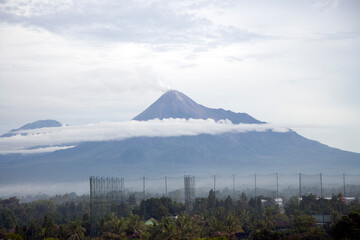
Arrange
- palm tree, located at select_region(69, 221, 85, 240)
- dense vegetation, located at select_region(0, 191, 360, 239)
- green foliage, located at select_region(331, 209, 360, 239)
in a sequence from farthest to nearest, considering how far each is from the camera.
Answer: palm tree, located at select_region(69, 221, 85, 240) < dense vegetation, located at select_region(0, 191, 360, 239) < green foliage, located at select_region(331, 209, 360, 239)

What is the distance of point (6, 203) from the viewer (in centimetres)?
15288

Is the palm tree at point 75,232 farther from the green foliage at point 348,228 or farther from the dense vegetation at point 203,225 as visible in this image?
the green foliage at point 348,228

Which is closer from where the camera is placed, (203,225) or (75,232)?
(75,232)

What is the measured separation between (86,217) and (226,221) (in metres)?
26.3

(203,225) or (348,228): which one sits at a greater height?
(348,228)

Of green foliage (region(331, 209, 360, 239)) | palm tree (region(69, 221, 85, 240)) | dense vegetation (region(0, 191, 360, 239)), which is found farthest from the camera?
palm tree (region(69, 221, 85, 240))

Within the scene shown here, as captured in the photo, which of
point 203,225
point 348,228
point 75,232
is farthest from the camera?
point 203,225

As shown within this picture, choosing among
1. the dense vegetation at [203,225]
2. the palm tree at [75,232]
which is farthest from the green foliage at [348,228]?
the palm tree at [75,232]

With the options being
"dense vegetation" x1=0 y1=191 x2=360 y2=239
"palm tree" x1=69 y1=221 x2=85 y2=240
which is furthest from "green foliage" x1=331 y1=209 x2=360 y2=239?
"palm tree" x1=69 y1=221 x2=85 y2=240

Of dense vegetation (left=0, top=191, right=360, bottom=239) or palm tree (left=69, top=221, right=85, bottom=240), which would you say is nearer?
dense vegetation (left=0, top=191, right=360, bottom=239)

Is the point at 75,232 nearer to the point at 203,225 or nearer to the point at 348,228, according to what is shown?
the point at 203,225

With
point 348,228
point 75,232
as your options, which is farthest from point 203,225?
point 348,228

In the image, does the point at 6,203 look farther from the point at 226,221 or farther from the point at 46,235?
the point at 226,221

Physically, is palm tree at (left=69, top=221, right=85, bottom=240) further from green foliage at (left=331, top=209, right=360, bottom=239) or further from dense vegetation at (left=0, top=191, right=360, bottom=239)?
green foliage at (left=331, top=209, right=360, bottom=239)
